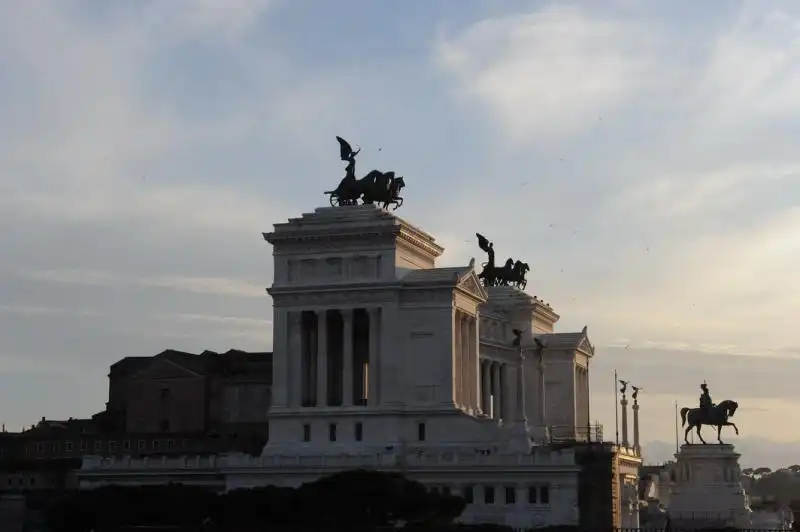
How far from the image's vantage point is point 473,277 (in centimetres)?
10838

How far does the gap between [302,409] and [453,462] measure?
42.2ft

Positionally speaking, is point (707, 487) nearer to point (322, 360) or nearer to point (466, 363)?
point (466, 363)

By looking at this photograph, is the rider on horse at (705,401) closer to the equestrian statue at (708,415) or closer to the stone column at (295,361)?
the equestrian statue at (708,415)

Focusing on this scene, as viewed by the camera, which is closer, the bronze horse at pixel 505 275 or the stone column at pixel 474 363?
the stone column at pixel 474 363

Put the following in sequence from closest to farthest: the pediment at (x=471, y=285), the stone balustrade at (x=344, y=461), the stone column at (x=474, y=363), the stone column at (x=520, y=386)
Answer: the stone balustrade at (x=344, y=461), the pediment at (x=471, y=285), the stone column at (x=474, y=363), the stone column at (x=520, y=386)

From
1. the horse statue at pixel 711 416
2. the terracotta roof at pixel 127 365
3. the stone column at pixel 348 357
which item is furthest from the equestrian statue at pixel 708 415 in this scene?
the terracotta roof at pixel 127 365

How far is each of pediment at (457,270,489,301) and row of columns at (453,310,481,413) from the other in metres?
1.68

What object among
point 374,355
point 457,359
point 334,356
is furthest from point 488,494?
point 334,356

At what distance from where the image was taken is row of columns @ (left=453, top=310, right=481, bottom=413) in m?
107

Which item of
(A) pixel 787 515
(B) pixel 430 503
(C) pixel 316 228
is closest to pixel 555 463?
(B) pixel 430 503

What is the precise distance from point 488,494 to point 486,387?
2654cm

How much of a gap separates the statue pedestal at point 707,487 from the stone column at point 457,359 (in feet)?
57.3

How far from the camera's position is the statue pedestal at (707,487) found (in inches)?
4254

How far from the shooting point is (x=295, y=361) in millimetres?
106125
